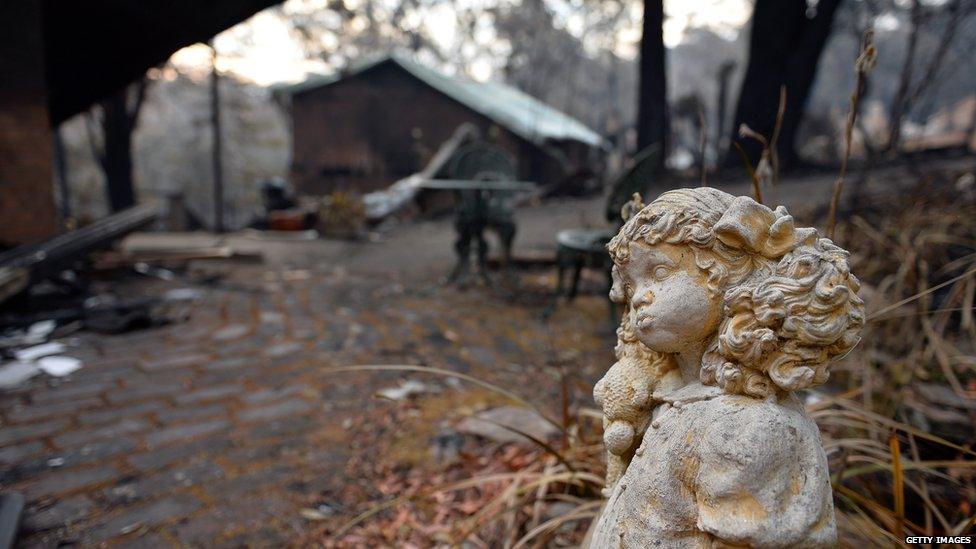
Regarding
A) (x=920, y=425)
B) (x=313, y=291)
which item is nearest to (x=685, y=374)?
(x=920, y=425)

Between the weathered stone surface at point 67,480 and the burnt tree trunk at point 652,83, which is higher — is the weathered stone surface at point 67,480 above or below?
below

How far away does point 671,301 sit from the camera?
1.15m

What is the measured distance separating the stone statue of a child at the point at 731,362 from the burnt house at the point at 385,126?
13927 millimetres

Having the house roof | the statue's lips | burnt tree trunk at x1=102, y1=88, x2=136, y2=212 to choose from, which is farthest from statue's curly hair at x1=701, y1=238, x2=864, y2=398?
burnt tree trunk at x1=102, y1=88, x2=136, y2=212

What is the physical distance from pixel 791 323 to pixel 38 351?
4.87 meters

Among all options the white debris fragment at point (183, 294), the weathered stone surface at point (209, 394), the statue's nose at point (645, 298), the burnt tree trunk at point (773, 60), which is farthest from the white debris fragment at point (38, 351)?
the burnt tree trunk at point (773, 60)

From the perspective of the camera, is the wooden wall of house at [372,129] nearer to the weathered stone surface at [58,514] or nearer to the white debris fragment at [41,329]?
the white debris fragment at [41,329]

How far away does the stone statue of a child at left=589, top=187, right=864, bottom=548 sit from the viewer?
1.05m

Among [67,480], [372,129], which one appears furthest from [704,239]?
[372,129]

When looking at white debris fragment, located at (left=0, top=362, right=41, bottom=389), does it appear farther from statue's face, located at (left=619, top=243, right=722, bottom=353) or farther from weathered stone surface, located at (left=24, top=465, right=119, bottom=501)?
statue's face, located at (left=619, top=243, right=722, bottom=353)

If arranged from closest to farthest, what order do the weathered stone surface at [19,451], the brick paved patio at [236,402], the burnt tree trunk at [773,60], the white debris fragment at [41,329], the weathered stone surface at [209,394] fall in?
1. the brick paved patio at [236,402]
2. the weathered stone surface at [19,451]
3. the burnt tree trunk at [773,60]
4. the weathered stone surface at [209,394]
5. the white debris fragment at [41,329]

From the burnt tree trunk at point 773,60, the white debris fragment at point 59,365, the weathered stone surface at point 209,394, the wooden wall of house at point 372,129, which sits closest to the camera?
the burnt tree trunk at point 773,60

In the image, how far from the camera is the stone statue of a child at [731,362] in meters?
1.05

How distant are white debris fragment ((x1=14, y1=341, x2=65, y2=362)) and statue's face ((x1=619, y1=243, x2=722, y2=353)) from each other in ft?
14.6
